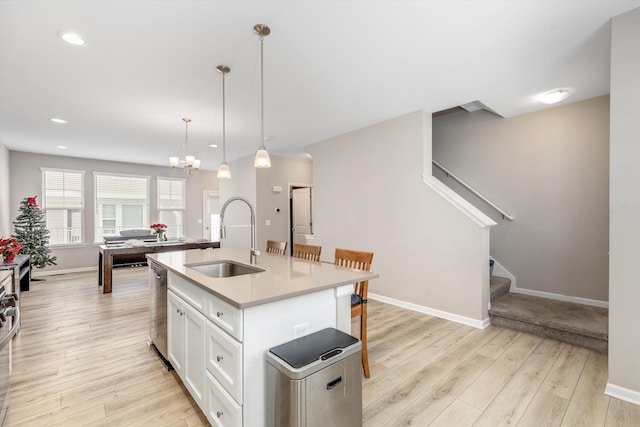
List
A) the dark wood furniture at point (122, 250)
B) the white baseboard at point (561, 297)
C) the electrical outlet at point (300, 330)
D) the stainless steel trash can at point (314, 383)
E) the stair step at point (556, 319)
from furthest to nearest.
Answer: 1. the dark wood furniture at point (122, 250)
2. the white baseboard at point (561, 297)
3. the stair step at point (556, 319)
4. the electrical outlet at point (300, 330)
5. the stainless steel trash can at point (314, 383)

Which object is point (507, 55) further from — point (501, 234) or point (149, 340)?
point (149, 340)

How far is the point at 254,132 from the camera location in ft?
15.7

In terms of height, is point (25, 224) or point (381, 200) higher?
point (381, 200)

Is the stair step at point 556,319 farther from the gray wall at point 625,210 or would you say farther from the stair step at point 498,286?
the gray wall at point 625,210

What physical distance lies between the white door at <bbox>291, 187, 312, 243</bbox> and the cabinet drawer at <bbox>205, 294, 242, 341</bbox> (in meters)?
5.08

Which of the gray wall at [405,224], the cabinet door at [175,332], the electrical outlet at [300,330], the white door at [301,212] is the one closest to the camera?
the electrical outlet at [300,330]

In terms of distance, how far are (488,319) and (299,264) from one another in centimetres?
241

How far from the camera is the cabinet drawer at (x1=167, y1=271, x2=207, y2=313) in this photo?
177 cm

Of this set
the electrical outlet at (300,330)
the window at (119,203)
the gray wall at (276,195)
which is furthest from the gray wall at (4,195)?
the electrical outlet at (300,330)

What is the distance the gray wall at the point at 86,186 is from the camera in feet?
19.6

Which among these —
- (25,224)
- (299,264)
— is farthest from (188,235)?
(299,264)

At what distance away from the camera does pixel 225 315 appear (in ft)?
4.94

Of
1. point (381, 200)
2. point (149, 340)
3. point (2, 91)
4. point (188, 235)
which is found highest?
point (2, 91)

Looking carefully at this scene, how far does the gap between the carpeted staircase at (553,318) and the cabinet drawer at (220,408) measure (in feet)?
9.88
